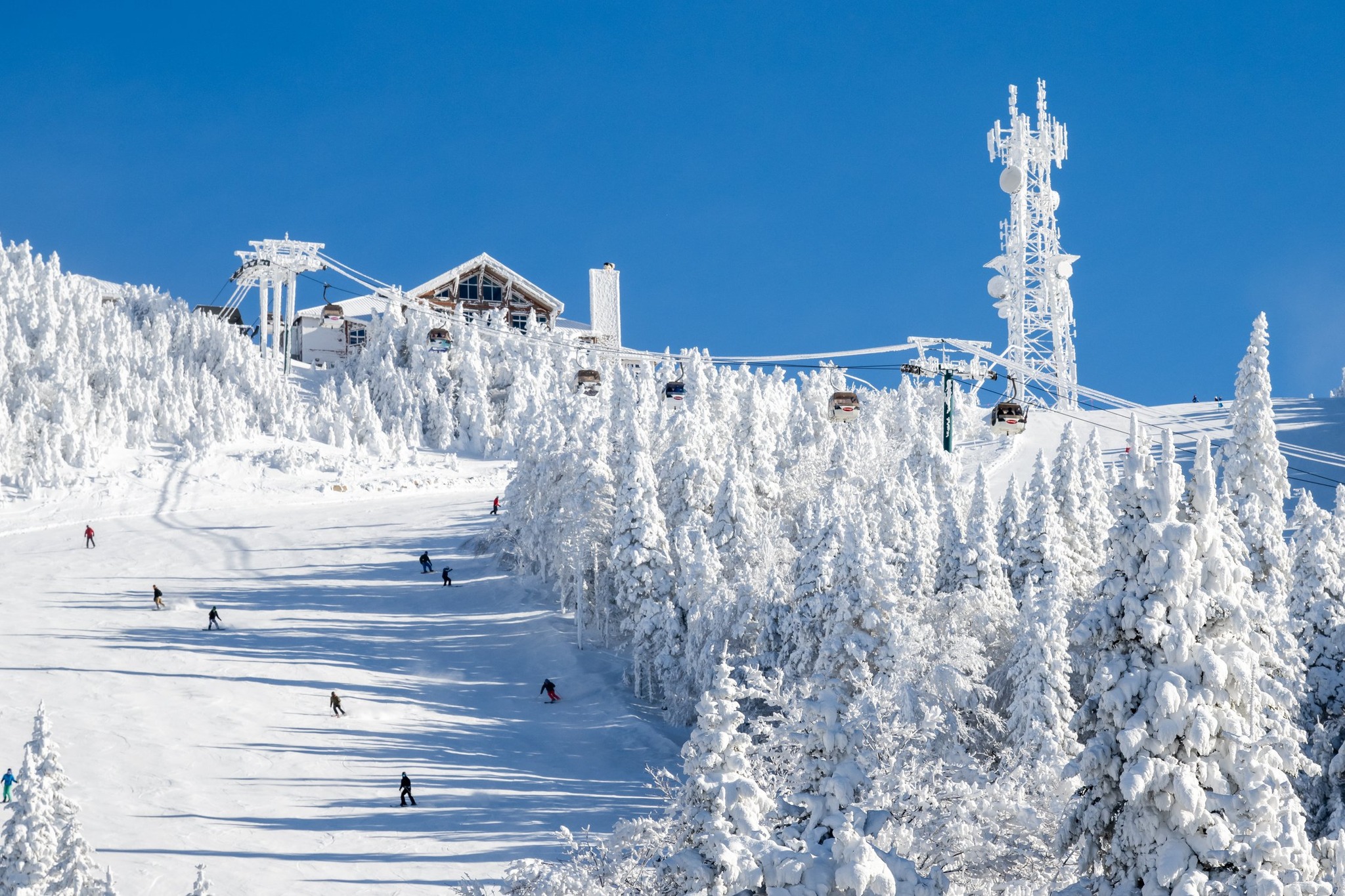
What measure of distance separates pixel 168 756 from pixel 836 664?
1854 centimetres

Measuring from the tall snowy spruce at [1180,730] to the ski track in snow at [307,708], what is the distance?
683 inches

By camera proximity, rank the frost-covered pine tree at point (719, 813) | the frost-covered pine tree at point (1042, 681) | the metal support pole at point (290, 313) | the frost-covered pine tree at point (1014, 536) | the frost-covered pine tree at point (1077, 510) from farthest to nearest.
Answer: the metal support pole at point (290, 313), the frost-covered pine tree at point (1077, 510), the frost-covered pine tree at point (1014, 536), the frost-covered pine tree at point (1042, 681), the frost-covered pine tree at point (719, 813)

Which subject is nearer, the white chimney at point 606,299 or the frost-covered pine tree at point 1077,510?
the frost-covered pine tree at point 1077,510

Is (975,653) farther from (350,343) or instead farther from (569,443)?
(350,343)

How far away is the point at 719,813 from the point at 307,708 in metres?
28.7

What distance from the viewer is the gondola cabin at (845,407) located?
184ft

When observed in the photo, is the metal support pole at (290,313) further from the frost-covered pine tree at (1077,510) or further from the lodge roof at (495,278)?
the frost-covered pine tree at (1077,510)

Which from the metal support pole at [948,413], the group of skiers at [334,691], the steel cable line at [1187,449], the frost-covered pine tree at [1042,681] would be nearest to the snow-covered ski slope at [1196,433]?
the steel cable line at [1187,449]

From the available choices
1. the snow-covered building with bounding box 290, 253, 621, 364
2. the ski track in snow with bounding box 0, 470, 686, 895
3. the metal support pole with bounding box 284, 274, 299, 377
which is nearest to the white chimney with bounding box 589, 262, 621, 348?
the snow-covered building with bounding box 290, 253, 621, 364

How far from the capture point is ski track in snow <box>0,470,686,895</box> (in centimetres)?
3055

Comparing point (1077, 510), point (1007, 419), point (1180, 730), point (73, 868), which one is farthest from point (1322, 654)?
point (73, 868)

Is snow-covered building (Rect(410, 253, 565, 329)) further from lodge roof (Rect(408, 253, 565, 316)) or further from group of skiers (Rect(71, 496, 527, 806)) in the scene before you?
group of skiers (Rect(71, 496, 527, 806))

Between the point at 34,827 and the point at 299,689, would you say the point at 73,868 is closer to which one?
the point at 34,827

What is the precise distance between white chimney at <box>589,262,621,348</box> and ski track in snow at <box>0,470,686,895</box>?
53611 millimetres
